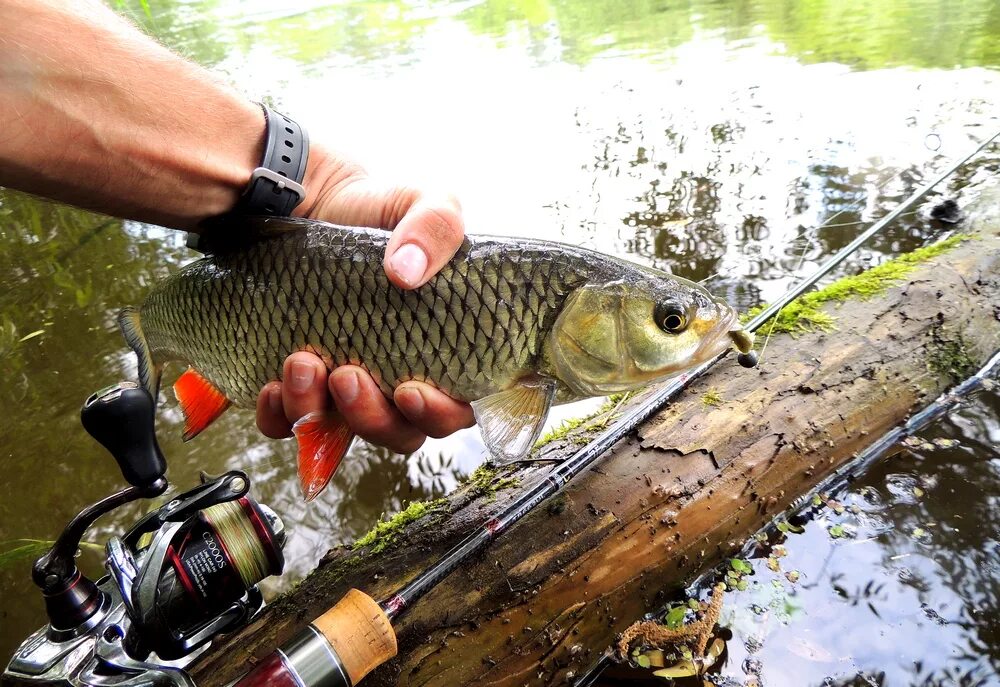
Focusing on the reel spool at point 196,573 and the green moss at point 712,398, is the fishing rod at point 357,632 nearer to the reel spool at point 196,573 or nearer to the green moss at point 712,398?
the reel spool at point 196,573

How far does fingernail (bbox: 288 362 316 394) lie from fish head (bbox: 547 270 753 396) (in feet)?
2.32

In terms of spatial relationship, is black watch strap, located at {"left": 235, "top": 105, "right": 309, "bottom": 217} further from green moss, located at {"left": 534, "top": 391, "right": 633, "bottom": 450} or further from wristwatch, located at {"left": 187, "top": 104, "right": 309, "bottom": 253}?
green moss, located at {"left": 534, "top": 391, "right": 633, "bottom": 450}

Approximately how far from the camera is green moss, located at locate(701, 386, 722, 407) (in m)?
2.41

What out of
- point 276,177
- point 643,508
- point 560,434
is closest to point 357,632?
point 643,508

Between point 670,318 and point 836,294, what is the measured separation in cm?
161

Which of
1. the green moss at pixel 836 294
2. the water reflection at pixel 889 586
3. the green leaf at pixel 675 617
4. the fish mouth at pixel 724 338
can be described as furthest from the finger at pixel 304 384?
the green moss at pixel 836 294

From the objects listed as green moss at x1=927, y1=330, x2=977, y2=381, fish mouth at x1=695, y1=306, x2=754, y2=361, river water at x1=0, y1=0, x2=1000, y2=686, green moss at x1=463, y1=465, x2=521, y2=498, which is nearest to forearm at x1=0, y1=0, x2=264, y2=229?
river water at x1=0, y1=0, x2=1000, y2=686

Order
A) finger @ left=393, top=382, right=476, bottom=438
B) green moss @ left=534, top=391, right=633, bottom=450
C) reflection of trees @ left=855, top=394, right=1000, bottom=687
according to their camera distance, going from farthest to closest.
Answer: green moss @ left=534, top=391, right=633, bottom=450
reflection of trees @ left=855, top=394, right=1000, bottom=687
finger @ left=393, top=382, right=476, bottom=438

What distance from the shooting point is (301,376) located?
6.20ft

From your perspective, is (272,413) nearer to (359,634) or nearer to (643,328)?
(359,634)

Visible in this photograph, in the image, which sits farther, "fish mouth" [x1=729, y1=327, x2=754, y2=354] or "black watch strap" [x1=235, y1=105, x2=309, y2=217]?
"black watch strap" [x1=235, y1=105, x2=309, y2=217]

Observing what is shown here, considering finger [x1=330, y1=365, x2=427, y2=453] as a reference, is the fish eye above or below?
above

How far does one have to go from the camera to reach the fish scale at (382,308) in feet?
5.86

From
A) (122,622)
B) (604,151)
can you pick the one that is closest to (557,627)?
(122,622)
